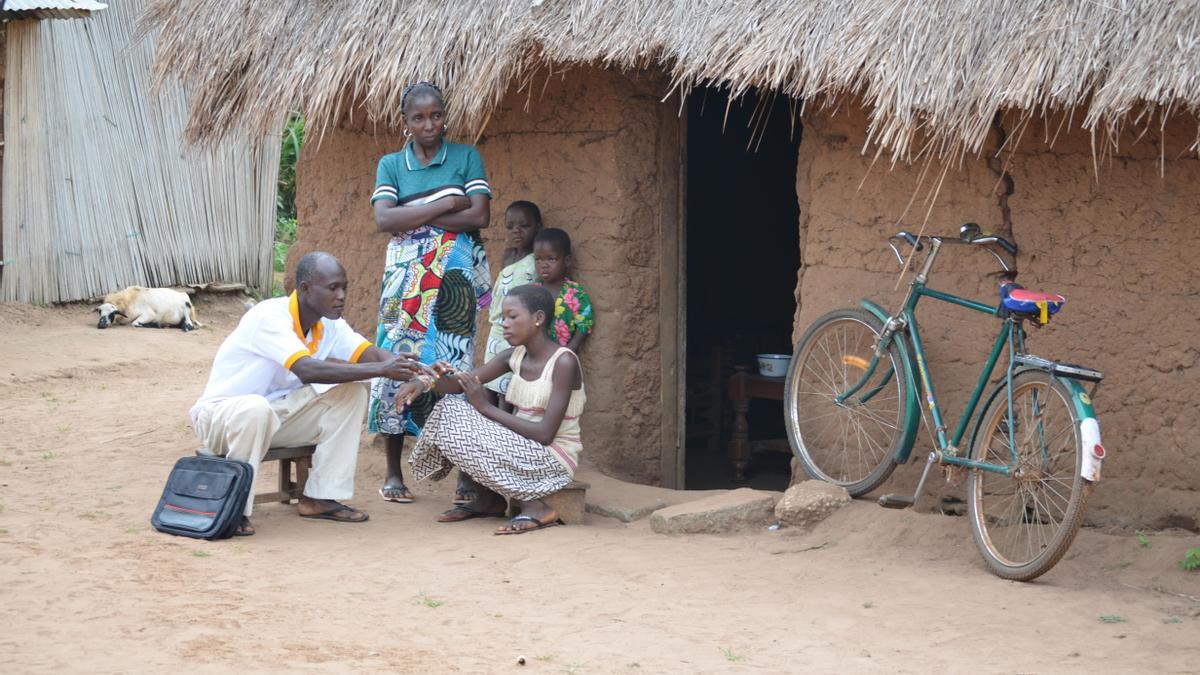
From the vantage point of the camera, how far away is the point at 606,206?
596 cm

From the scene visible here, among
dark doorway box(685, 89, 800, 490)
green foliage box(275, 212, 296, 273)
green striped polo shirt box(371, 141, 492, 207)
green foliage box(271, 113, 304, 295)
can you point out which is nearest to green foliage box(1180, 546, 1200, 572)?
green striped polo shirt box(371, 141, 492, 207)

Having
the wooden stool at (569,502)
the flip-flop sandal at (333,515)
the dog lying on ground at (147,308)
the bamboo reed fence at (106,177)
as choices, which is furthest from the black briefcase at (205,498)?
the dog lying on ground at (147,308)

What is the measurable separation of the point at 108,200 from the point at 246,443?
704 centimetres

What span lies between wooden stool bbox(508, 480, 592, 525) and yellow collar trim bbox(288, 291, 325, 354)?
39.2 inches

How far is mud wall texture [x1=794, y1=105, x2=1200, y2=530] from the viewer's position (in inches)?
185

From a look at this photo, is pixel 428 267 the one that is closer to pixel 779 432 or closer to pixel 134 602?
pixel 134 602

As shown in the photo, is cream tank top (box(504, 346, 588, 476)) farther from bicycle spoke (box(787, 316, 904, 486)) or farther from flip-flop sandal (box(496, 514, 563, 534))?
bicycle spoke (box(787, 316, 904, 486))

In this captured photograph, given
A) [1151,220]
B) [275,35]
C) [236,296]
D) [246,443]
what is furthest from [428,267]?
[236,296]

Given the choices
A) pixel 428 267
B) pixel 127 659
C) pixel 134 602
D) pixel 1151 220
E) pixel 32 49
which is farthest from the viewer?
pixel 32 49

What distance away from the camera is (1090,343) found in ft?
16.0

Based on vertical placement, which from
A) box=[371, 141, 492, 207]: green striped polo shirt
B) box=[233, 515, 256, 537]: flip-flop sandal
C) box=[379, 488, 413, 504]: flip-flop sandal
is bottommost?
box=[379, 488, 413, 504]: flip-flop sandal

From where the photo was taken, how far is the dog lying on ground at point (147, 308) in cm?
1086

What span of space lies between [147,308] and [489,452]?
686cm

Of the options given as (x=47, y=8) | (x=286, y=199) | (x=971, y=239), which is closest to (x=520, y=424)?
(x=971, y=239)
